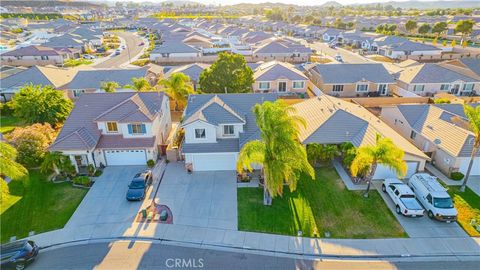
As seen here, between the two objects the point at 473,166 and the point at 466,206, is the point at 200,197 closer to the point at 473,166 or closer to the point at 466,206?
the point at 466,206

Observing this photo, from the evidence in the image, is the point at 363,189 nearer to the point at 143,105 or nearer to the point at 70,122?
the point at 143,105

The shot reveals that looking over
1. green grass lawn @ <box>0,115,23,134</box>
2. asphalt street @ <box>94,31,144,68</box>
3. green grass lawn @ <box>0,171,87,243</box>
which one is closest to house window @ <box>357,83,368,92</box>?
green grass lawn @ <box>0,171,87,243</box>

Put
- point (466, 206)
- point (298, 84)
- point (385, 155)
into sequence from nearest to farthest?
point (385, 155), point (466, 206), point (298, 84)

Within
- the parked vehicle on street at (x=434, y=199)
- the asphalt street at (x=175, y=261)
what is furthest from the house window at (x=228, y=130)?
the parked vehicle on street at (x=434, y=199)

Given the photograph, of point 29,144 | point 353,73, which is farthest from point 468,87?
point 29,144

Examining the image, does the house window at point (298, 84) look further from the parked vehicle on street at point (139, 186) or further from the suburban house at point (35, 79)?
the suburban house at point (35, 79)

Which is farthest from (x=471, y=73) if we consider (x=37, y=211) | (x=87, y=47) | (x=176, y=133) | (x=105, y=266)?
(x=87, y=47)
